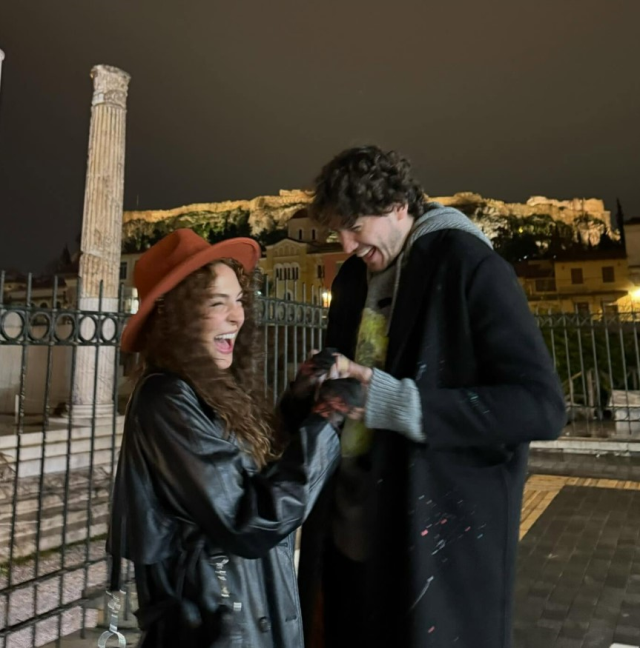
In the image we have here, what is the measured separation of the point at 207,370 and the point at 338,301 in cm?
57

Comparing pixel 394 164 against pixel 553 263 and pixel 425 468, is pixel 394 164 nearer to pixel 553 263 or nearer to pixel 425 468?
pixel 425 468

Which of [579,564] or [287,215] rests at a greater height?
[287,215]

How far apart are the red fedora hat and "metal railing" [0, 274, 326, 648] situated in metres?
Result: 0.52

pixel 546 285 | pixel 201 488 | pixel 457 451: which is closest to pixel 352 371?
pixel 457 451

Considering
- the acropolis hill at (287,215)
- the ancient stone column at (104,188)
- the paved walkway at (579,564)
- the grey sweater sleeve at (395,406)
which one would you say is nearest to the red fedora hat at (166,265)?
the grey sweater sleeve at (395,406)

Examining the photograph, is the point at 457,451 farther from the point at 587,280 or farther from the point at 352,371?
the point at 587,280

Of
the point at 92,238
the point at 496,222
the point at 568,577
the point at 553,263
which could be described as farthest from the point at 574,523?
the point at 496,222

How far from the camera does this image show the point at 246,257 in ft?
5.19

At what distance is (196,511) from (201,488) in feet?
0.18

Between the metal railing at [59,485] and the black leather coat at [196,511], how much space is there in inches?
29.0

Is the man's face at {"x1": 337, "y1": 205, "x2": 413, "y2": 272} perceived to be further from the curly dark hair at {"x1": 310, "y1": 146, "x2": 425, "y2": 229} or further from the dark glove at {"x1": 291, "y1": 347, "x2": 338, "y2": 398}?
the dark glove at {"x1": 291, "y1": 347, "x2": 338, "y2": 398}

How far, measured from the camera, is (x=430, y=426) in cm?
121

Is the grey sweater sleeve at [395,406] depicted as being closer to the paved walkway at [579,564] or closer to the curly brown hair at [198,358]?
the curly brown hair at [198,358]

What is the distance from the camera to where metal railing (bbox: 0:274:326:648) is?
10.6ft
